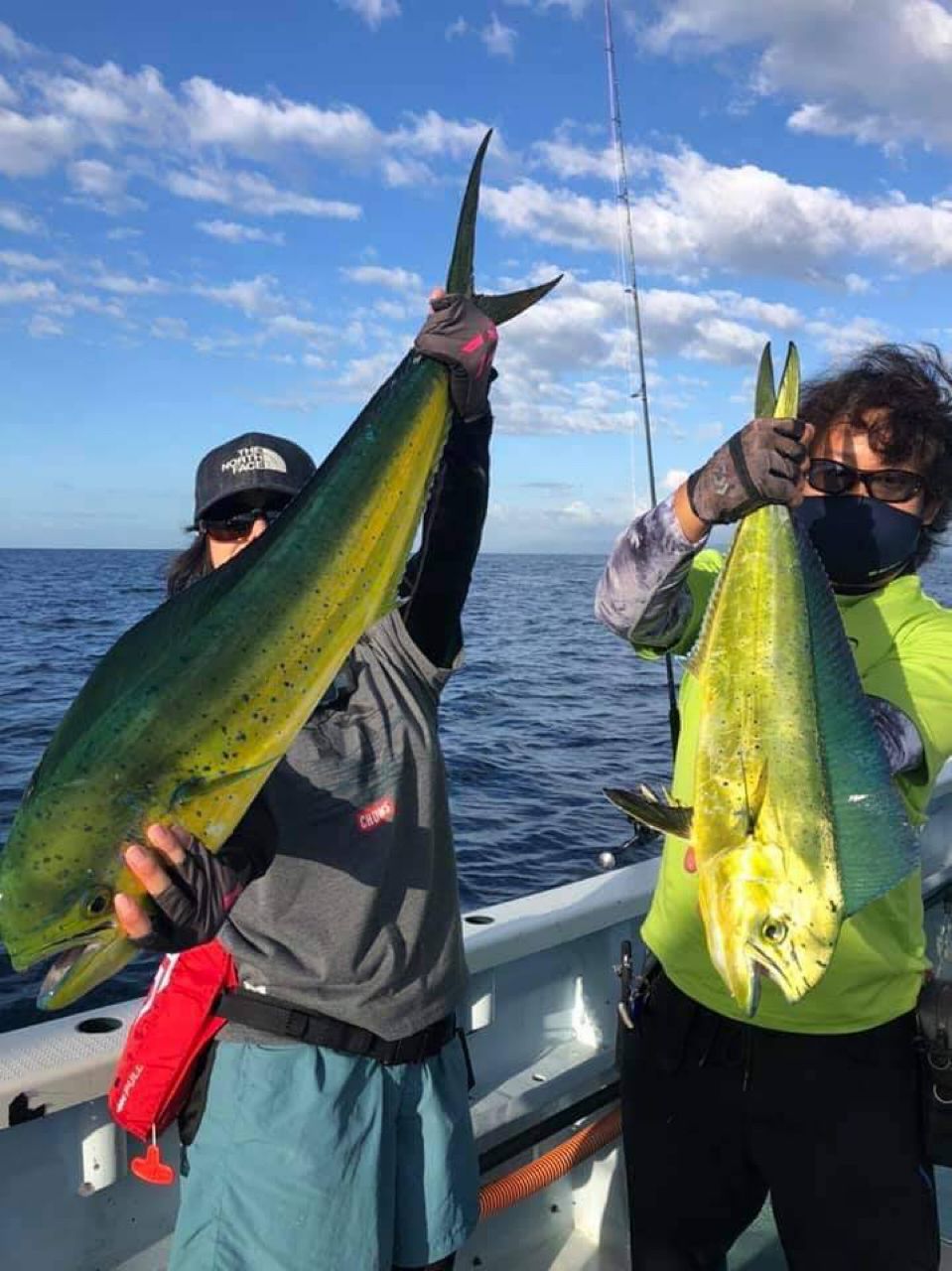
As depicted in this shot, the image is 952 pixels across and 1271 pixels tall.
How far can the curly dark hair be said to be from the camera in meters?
2.37

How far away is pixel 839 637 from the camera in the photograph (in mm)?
1976

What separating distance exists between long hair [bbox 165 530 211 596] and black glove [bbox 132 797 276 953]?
897 mm

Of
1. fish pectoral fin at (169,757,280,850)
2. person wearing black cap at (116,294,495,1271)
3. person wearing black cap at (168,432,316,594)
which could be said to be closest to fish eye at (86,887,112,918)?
fish pectoral fin at (169,757,280,850)

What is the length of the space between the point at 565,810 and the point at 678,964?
8.97 meters

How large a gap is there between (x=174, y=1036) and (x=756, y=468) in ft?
5.86

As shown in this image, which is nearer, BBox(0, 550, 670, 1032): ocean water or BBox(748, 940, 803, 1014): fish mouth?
BBox(748, 940, 803, 1014): fish mouth

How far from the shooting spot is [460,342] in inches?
83.5

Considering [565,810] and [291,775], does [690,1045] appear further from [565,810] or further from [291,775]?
[565,810]

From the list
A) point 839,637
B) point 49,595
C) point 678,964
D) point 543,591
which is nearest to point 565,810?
point 678,964

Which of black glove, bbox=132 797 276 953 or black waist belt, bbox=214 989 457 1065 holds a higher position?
black glove, bbox=132 797 276 953

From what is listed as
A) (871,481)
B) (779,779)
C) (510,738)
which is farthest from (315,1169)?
(510,738)

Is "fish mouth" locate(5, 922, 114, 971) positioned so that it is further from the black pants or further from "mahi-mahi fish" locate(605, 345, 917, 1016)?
the black pants

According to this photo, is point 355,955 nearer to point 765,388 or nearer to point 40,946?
point 40,946

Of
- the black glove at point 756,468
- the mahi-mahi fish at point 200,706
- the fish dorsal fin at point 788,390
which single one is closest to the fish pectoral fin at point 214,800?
the mahi-mahi fish at point 200,706
